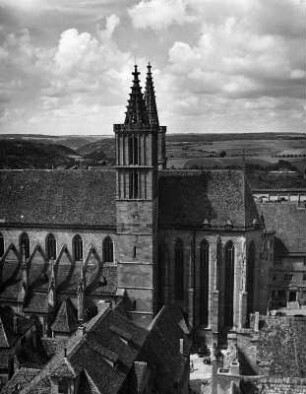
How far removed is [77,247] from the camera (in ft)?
196

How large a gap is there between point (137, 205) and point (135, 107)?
10601 millimetres

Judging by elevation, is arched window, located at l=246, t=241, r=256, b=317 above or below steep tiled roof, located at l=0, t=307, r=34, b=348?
above

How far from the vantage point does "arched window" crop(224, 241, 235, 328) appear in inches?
2228

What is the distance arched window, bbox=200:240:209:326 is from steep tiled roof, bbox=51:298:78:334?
1444cm

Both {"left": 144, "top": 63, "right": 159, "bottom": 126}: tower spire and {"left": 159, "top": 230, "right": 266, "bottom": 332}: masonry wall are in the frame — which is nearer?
{"left": 159, "top": 230, "right": 266, "bottom": 332}: masonry wall

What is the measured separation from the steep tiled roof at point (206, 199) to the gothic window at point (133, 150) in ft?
20.7

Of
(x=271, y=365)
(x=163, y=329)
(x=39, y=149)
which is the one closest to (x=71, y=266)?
(x=163, y=329)

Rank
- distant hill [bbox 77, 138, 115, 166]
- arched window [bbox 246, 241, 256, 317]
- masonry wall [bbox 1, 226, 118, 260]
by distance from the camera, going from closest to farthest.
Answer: arched window [bbox 246, 241, 256, 317] → masonry wall [bbox 1, 226, 118, 260] → distant hill [bbox 77, 138, 115, 166]

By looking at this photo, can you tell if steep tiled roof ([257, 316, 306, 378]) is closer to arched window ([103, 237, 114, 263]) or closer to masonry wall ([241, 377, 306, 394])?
masonry wall ([241, 377, 306, 394])

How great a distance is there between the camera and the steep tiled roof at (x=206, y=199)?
56.5 metres

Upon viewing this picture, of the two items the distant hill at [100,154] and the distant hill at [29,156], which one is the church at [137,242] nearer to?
the distant hill at [29,156]

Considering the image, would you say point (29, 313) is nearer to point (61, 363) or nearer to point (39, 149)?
point (61, 363)

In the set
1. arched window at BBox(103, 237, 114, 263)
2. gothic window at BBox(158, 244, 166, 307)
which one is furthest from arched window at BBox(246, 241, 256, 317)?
arched window at BBox(103, 237, 114, 263)

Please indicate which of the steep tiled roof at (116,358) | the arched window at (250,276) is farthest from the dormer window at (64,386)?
the arched window at (250,276)
